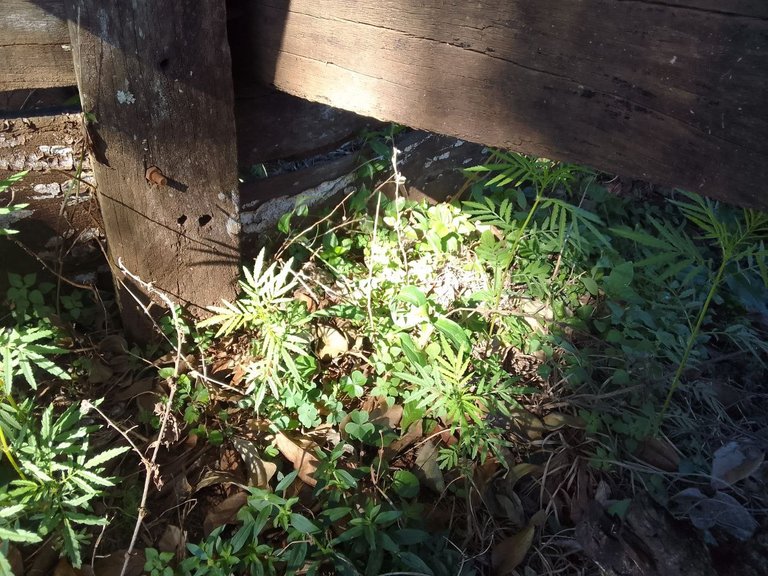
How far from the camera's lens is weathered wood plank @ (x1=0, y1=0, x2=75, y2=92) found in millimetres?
1692

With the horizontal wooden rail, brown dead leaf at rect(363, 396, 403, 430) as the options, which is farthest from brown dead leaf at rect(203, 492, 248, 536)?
the horizontal wooden rail

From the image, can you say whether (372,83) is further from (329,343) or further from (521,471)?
(521,471)

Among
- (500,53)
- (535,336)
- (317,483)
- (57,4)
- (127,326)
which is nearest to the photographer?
(500,53)

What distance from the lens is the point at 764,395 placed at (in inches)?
104

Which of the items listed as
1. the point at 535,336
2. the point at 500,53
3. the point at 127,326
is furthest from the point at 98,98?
the point at 535,336

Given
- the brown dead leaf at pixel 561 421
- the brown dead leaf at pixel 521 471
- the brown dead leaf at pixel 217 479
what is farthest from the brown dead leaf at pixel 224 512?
the brown dead leaf at pixel 561 421

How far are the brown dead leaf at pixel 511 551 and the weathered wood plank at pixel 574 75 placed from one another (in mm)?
1271

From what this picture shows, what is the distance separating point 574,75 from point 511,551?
4.91 feet

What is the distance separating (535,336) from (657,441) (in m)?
0.62

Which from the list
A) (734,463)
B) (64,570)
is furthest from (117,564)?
(734,463)

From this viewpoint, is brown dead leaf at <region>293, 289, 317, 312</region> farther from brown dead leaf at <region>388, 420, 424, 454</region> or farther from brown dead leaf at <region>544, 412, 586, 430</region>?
brown dead leaf at <region>544, 412, 586, 430</region>

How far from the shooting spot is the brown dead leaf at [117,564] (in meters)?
1.79

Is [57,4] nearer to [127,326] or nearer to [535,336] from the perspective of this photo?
[127,326]

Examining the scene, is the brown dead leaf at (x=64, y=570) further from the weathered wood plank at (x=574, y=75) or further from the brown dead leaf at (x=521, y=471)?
the weathered wood plank at (x=574, y=75)
